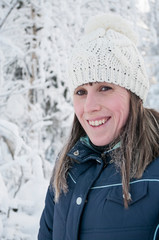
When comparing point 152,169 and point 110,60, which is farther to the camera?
point 110,60

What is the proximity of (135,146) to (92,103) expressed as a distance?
354 millimetres

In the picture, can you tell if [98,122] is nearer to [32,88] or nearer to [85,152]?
[85,152]

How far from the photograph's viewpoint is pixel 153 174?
1295mm

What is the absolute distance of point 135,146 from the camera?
1.45 meters

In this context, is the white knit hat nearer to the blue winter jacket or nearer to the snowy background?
the blue winter jacket

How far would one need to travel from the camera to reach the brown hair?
134 cm

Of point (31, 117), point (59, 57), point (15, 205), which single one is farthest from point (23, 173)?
point (59, 57)

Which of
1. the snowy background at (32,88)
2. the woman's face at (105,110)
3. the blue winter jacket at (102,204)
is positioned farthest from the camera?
the snowy background at (32,88)

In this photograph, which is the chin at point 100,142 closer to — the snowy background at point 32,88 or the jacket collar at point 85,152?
the jacket collar at point 85,152

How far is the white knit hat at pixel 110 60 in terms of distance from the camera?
1.54 m

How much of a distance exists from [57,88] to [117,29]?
3496mm

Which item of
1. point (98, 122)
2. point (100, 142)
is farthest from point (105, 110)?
point (100, 142)

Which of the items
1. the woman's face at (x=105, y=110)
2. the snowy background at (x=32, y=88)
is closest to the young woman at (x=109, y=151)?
the woman's face at (x=105, y=110)

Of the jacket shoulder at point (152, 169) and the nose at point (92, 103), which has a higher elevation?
the nose at point (92, 103)
